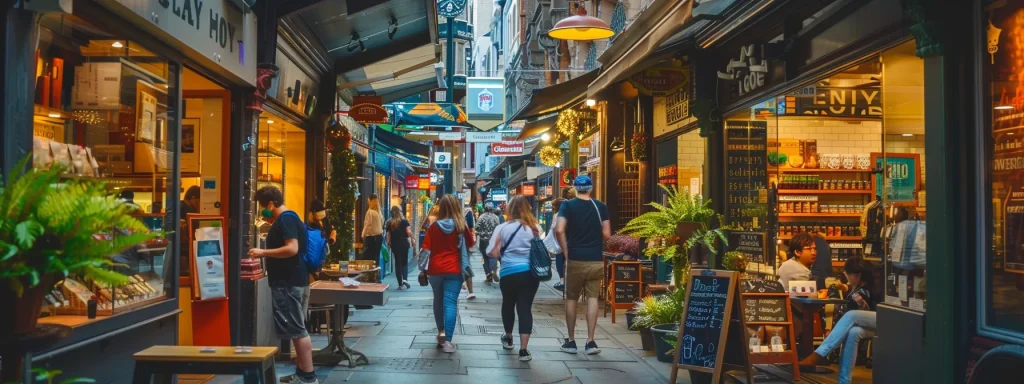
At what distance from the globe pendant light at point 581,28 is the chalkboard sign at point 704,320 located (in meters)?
6.32

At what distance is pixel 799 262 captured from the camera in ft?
34.3

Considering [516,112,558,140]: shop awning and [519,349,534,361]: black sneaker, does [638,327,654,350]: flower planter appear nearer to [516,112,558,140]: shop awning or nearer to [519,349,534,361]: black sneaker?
[519,349,534,361]: black sneaker

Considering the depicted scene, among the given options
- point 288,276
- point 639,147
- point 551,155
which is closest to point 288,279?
point 288,276

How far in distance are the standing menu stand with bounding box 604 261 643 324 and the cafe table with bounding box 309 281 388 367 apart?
4553 mm

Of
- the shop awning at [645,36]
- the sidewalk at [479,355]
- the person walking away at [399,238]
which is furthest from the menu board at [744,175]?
the person walking away at [399,238]

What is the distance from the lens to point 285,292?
7.92 meters

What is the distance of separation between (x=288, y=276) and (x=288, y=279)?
0.08ft

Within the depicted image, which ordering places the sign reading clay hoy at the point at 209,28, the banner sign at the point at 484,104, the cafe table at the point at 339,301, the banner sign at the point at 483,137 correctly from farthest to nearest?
the banner sign at the point at 483,137 < the banner sign at the point at 484,104 < the cafe table at the point at 339,301 < the sign reading clay hoy at the point at 209,28

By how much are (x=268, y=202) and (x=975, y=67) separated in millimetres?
5574

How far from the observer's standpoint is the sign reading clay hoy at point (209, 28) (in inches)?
260

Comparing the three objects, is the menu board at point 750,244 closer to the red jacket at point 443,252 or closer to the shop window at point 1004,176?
the red jacket at point 443,252

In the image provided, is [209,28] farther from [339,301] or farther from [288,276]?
[339,301]

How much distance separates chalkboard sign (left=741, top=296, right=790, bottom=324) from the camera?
8562 millimetres

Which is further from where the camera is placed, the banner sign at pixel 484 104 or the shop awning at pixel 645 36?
the banner sign at pixel 484 104
